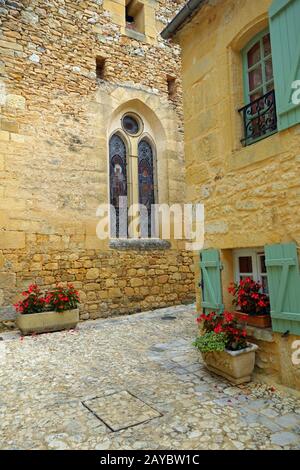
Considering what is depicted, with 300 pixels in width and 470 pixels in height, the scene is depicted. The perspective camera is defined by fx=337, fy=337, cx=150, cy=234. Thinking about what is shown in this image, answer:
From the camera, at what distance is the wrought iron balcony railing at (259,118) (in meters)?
3.46

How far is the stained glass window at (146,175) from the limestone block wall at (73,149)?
0.84ft

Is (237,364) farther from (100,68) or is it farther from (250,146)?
(100,68)

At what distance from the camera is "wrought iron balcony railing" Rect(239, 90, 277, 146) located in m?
3.46

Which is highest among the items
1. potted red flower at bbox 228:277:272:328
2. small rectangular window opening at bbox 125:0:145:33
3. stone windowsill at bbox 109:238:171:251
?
small rectangular window opening at bbox 125:0:145:33

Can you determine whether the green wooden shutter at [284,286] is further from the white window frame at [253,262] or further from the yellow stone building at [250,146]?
the white window frame at [253,262]

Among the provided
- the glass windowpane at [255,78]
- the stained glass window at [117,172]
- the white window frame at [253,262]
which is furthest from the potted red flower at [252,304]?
the stained glass window at [117,172]

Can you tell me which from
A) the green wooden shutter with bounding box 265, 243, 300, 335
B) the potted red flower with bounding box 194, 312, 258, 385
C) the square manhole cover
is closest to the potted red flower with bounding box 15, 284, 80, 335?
the square manhole cover

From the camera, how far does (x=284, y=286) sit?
312 cm

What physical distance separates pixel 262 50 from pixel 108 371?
4.01 meters

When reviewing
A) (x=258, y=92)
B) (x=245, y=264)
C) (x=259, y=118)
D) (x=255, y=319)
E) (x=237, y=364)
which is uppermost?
(x=258, y=92)

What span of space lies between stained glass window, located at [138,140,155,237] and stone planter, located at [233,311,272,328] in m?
4.70

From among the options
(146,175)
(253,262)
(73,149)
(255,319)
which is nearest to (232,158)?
(253,262)

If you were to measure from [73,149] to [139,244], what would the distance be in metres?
2.55

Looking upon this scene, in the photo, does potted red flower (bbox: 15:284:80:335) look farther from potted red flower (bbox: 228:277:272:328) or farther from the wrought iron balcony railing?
the wrought iron balcony railing
